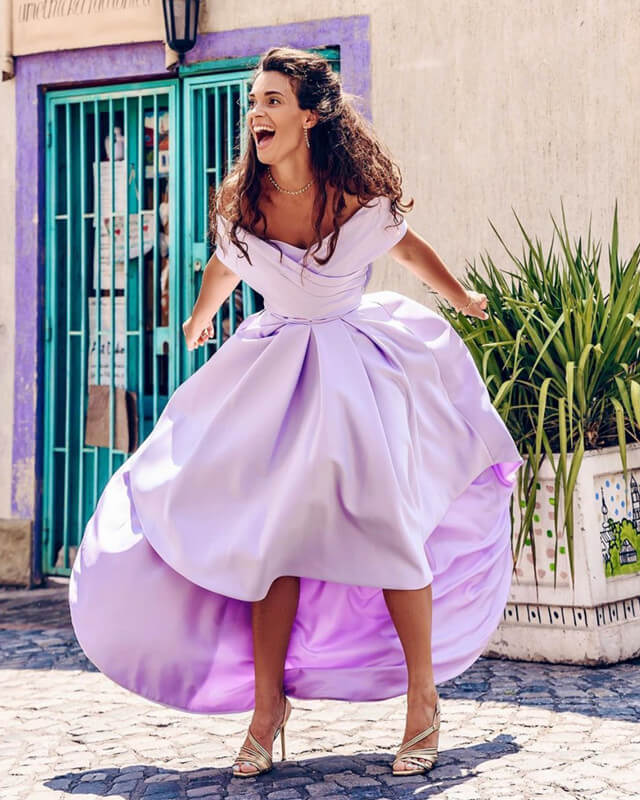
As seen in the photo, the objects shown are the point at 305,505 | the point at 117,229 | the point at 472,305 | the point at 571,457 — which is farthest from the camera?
the point at 117,229

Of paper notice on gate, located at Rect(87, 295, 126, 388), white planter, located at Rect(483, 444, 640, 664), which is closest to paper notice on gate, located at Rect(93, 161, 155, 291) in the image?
paper notice on gate, located at Rect(87, 295, 126, 388)

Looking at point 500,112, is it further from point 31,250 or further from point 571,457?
point 31,250

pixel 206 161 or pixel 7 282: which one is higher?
pixel 206 161

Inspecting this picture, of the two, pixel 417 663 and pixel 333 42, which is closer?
pixel 417 663

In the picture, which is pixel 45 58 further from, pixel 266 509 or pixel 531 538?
pixel 266 509

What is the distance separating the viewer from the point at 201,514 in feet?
11.4

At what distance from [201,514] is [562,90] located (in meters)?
3.28

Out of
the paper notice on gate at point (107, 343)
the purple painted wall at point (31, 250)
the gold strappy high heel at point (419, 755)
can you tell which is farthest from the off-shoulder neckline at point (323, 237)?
the purple painted wall at point (31, 250)

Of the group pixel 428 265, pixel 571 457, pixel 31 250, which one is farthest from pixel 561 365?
pixel 31 250

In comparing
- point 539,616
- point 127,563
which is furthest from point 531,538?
point 127,563

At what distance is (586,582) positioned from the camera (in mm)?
4770

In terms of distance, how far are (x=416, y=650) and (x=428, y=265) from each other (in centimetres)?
109

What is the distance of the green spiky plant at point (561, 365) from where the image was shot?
15.8 ft

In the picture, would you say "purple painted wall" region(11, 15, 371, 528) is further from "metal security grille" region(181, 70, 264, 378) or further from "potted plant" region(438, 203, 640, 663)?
"potted plant" region(438, 203, 640, 663)
